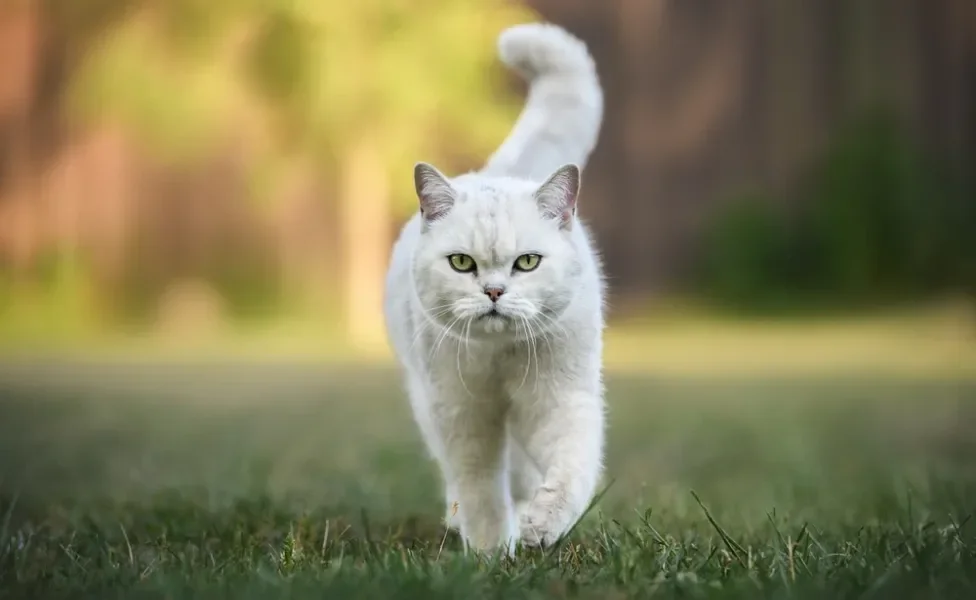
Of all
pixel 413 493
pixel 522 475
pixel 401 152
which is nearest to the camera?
pixel 522 475

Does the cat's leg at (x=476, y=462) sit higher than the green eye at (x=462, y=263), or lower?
lower

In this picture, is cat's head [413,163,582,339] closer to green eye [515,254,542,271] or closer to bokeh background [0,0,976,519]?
green eye [515,254,542,271]

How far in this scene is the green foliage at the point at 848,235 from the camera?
634cm

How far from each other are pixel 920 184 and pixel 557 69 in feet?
15.3

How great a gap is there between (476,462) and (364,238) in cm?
516

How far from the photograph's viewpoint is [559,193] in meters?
1.83

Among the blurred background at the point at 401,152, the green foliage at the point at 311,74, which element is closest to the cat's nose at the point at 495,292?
the blurred background at the point at 401,152

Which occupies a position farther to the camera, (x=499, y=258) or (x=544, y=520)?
(x=499, y=258)

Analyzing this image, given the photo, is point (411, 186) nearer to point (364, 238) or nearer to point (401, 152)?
point (401, 152)

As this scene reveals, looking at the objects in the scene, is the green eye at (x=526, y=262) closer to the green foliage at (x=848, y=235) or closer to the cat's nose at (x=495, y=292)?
the cat's nose at (x=495, y=292)

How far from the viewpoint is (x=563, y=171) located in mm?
1811

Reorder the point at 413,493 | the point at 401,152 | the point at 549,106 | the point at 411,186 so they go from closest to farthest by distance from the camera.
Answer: the point at 549,106 < the point at 413,493 < the point at 411,186 < the point at 401,152

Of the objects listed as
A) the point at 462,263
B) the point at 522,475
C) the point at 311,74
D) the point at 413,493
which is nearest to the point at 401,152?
the point at 311,74

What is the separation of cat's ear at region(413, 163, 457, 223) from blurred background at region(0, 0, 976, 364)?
459 centimetres
